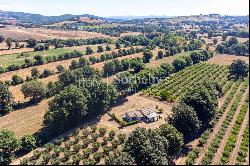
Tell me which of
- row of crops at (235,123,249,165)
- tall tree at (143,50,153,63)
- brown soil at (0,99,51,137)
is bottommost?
row of crops at (235,123,249,165)

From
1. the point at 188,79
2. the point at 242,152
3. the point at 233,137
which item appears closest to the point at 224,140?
the point at 233,137

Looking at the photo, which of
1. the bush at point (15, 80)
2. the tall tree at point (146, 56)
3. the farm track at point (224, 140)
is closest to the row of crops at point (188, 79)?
the farm track at point (224, 140)

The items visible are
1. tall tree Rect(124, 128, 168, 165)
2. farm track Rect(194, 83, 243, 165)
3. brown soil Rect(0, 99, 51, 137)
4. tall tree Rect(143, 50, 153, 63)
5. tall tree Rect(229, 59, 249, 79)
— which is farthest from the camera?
tall tree Rect(143, 50, 153, 63)

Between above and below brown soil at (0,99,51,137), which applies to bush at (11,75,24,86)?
above

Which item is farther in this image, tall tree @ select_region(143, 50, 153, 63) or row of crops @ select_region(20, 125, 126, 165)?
tall tree @ select_region(143, 50, 153, 63)

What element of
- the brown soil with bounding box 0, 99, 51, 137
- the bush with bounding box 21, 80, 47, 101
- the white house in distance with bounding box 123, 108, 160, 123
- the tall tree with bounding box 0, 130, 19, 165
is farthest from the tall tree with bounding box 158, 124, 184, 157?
the bush with bounding box 21, 80, 47, 101

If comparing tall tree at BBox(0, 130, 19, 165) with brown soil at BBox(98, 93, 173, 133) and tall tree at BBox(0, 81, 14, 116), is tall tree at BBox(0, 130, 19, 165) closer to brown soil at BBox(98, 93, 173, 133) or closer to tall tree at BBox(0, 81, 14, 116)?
brown soil at BBox(98, 93, 173, 133)

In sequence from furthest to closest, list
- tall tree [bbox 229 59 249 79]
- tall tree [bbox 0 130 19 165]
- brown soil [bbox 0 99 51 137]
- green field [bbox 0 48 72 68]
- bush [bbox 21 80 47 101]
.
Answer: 1. green field [bbox 0 48 72 68]
2. tall tree [bbox 229 59 249 79]
3. bush [bbox 21 80 47 101]
4. brown soil [bbox 0 99 51 137]
5. tall tree [bbox 0 130 19 165]
